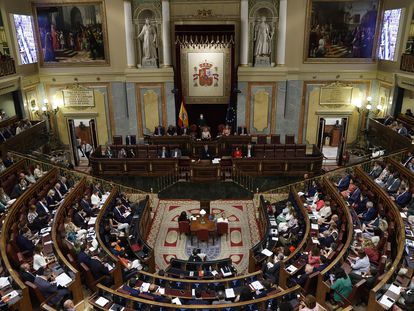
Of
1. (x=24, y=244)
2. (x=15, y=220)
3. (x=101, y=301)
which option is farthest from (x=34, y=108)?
(x=101, y=301)

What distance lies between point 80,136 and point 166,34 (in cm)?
664

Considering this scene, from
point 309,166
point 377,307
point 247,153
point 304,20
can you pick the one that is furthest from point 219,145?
point 377,307

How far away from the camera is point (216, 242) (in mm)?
11578

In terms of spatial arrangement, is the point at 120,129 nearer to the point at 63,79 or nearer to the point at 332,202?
the point at 63,79

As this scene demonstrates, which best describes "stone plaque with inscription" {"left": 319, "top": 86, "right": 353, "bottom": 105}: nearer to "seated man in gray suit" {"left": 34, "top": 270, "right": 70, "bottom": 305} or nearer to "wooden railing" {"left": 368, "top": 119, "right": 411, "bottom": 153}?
"wooden railing" {"left": 368, "top": 119, "right": 411, "bottom": 153}

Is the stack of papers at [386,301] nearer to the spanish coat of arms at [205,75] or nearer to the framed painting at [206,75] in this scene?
the framed painting at [206,75]

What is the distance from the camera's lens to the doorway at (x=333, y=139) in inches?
711

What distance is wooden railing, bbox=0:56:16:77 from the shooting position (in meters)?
14.5

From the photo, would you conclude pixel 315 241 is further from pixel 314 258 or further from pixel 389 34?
pixel 389 34

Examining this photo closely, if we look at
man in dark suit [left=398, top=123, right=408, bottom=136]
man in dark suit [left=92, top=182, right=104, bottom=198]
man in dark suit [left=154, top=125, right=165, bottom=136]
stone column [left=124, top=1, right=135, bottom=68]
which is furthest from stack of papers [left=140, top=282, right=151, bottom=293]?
stone column [left=124, top=1, right=135, bottom=68]

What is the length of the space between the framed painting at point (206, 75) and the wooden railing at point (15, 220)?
7438mm

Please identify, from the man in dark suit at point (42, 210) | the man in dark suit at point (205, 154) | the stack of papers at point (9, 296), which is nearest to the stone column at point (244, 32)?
the man in dark suit at point (205, 154)

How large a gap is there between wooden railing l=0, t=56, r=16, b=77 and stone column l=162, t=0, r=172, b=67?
6231 mm

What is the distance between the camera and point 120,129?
1844 centimetres
